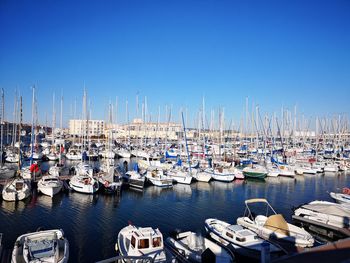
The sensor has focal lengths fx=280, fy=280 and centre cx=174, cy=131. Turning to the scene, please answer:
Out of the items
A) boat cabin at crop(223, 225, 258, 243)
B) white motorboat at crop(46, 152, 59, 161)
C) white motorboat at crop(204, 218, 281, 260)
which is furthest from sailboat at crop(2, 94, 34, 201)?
white motorboat at crop(46, 152, 59, 161)

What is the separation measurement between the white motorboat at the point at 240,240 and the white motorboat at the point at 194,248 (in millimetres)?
1577

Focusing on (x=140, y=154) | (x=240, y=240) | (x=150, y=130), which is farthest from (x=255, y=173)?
(x=150, y=130)

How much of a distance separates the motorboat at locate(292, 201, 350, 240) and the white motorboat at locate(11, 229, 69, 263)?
18.4m

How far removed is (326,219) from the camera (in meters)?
22.3

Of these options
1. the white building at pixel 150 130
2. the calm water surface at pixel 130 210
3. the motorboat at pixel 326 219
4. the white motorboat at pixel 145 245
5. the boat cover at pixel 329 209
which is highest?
the white building at pixel 150 130

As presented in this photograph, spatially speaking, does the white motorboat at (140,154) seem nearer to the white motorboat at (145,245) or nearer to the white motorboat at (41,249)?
the white motorboat at (41,249)

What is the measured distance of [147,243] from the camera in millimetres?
14625

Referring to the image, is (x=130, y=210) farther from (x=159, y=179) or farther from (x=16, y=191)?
(x=16, y=191)

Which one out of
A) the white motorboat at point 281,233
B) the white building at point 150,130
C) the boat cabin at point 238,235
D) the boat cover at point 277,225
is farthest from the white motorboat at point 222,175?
the boat cabin at point 238,235

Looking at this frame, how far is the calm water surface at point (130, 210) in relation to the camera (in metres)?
19.7

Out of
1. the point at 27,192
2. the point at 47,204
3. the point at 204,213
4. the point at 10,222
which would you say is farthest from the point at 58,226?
the point at 204,213

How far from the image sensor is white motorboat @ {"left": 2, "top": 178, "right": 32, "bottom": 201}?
27406mm

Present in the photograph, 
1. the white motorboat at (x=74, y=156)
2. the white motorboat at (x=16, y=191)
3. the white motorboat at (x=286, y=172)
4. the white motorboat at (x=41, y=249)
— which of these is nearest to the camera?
the white motorboat at (x=41, y=249)

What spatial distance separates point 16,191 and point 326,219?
28.4 metres
